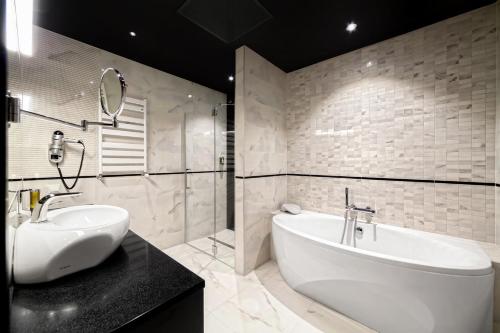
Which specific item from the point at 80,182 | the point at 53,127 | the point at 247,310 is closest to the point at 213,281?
the point at 247,310

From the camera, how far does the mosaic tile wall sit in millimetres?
1730

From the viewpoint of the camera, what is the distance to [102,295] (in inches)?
24.9

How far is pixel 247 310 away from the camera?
69.2 inches

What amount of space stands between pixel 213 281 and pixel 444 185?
2416 mm

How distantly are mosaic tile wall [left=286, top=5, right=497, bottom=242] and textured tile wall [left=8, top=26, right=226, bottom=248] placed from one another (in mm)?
1607

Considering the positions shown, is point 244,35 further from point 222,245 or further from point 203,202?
point 222,245

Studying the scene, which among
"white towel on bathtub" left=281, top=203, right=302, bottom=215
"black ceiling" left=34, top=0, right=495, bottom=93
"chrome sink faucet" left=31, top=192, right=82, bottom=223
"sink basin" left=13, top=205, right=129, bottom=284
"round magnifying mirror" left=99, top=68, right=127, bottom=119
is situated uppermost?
"black ceiling" left=34, top=0, right=495, bottom=93

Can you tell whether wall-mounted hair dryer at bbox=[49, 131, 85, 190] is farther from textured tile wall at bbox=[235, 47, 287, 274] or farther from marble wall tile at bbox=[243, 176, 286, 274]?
marble wall tile at bbox=[243, 176, 286, 274]

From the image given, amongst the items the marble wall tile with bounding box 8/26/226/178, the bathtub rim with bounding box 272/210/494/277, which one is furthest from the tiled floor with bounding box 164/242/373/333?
the marble wall tile with bounding box 8/26/226/178

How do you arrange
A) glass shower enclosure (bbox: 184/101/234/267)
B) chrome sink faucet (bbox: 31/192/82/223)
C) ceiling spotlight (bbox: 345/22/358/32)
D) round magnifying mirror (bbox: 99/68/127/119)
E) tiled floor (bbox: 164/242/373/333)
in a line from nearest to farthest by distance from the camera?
1. chrome sink faucet (bbox: 31/192/82/223)
2. round magnifying mirror (bbox: 99/68/127/119)
3. tiled floor (bbox: 164/242/373/333)
4. ceiling spotlight (bbox: 345/22/358/32)
5. glass shower enclosure (bbox: 184/101/234/267)

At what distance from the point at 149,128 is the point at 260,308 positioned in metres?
2.38

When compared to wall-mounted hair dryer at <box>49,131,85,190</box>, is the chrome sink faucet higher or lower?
lower

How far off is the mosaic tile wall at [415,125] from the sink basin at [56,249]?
232 cm

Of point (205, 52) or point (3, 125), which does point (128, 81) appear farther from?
point (3, 125)
